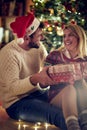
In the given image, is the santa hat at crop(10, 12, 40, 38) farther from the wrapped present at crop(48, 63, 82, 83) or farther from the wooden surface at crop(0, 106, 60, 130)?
the wooden surface at crop(0, 106, 60, 130)

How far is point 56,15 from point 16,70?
3.18 feet

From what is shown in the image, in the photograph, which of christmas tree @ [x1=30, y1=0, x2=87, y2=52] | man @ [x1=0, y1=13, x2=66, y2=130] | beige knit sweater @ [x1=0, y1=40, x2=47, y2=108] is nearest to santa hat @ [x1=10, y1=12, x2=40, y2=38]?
man @ [x1=0, y1=13, x2=66, y2=130]

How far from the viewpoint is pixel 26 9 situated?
13.0 ft

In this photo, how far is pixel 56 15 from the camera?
3025mm

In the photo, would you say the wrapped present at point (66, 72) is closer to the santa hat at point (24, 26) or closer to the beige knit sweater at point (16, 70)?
the beige knit sweater at point (16, 70)

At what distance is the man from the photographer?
7.13 feet

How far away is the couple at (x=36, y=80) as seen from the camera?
6.98 ft

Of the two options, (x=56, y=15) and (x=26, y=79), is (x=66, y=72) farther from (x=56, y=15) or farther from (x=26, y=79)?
(x=56, y=15)

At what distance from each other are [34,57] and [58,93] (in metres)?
0.37

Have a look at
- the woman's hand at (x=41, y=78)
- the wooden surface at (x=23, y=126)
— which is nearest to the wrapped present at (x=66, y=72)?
the woman's hand at (x=41, y=78)

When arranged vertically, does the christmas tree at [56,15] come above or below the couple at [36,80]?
above

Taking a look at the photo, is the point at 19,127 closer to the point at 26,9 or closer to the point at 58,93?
the point at 58,93

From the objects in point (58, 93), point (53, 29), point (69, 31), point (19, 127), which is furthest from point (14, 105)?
point (53, 29)

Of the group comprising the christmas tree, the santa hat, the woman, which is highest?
the christmas tree
